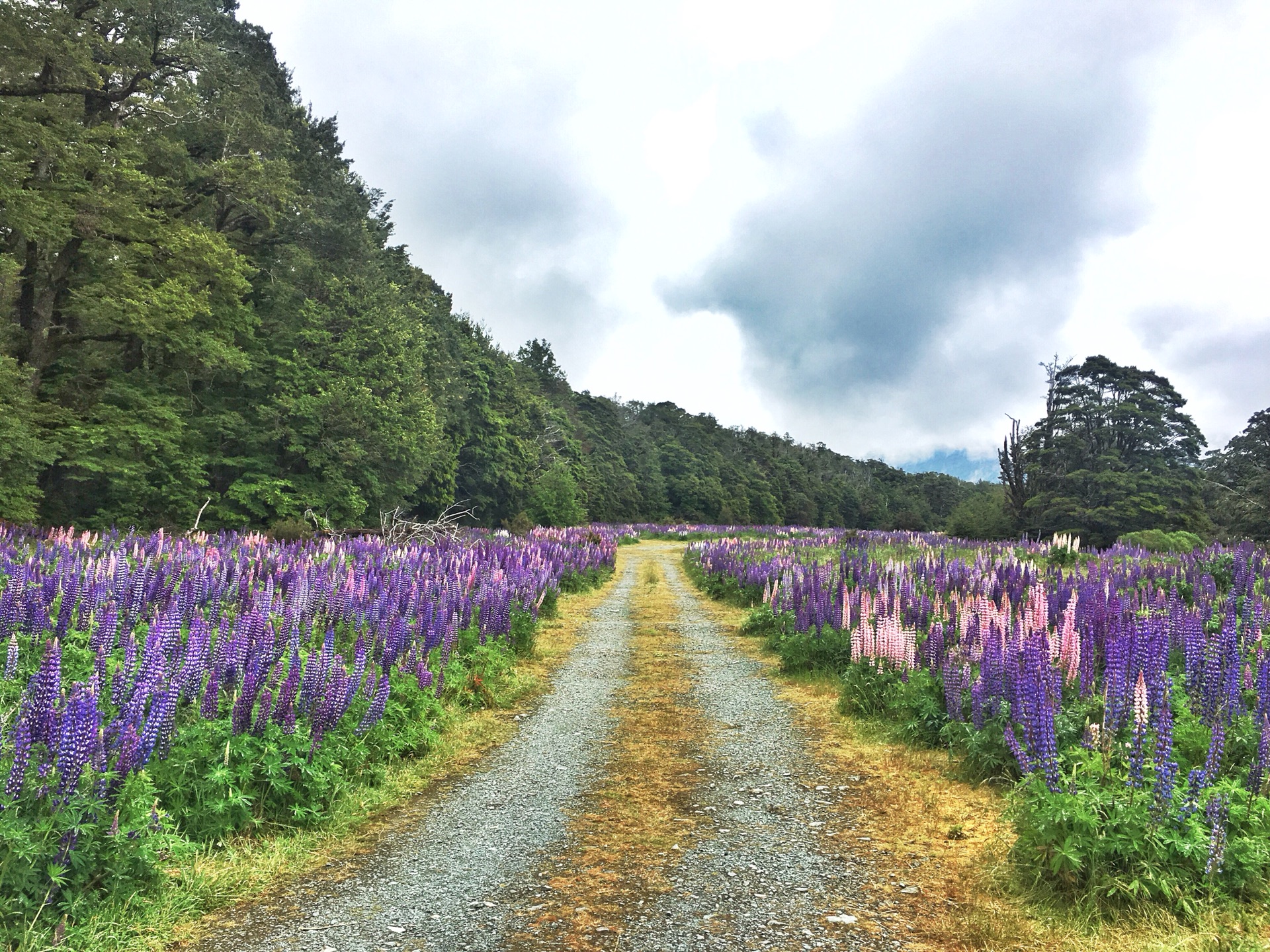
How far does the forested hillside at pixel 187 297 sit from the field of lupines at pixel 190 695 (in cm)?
1375

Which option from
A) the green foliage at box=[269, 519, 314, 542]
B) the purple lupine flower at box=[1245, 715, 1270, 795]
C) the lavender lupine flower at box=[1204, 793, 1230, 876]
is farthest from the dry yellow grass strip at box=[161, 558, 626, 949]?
the green foliage at box=[269, 519, 314, 542]

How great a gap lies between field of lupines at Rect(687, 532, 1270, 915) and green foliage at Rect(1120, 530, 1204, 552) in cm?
895

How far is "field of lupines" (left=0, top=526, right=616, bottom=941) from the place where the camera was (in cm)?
318

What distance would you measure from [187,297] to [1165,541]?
1166 inches

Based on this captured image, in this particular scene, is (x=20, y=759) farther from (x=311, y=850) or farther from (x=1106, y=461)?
(x=1106, y=461)

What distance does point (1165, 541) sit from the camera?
1962 cm

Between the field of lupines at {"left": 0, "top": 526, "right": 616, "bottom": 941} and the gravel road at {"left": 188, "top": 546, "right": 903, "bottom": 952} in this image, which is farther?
the gravel road at {"left": 188, "top": 546, "right": 903, "bottom": 952}

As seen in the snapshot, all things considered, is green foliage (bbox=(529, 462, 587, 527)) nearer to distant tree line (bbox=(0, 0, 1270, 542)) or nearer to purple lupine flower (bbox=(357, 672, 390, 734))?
distant tree line (bbox=(0, 0, 1270, 542))

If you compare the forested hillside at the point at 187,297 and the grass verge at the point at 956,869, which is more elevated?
the forested hillside at the point at 187,297

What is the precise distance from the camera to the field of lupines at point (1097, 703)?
3.43 meters

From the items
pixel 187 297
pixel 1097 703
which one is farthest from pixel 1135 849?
pixel 187 297

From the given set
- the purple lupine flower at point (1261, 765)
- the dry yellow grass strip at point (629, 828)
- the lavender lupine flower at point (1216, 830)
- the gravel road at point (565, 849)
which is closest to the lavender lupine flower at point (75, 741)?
the gravel road at point (565, 849)

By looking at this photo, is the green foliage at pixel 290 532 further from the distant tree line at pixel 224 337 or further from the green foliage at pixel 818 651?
the green foliage at pixel 818 651

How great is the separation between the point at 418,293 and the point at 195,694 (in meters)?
39.9
